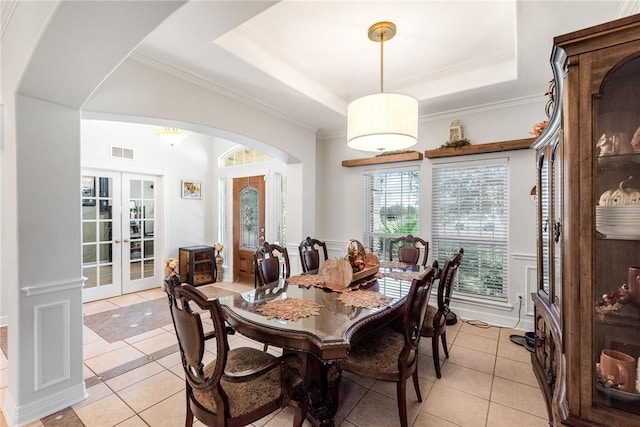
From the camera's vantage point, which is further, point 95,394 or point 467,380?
point 467,380

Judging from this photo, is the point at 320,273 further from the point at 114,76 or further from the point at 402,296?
the point at 114,76

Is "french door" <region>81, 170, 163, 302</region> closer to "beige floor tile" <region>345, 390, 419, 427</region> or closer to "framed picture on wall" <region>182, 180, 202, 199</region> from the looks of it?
"framed picture on wall" <region>182, 180, 202, 199</region>

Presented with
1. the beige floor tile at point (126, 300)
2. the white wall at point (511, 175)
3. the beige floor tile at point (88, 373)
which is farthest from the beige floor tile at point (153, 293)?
the white wall at point (511, 175)

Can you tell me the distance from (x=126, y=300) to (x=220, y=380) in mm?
4043

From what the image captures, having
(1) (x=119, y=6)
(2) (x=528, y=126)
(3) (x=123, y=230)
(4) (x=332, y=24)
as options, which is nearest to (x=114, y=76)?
(1) (x=119, y=6)

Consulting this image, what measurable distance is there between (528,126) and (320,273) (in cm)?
291

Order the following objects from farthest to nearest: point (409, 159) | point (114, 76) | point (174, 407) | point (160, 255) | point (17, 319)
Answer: point (160, 255), point (409, 159), point (114, 76), point (174, 407), point (17, 319)

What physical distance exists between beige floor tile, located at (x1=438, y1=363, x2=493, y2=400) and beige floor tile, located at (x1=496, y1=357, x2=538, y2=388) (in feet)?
0.50

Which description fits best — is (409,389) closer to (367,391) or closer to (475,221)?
(367,391)

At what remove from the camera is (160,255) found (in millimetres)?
5297

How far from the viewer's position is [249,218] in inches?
219

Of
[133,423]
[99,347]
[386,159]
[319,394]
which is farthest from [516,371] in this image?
[99,347]

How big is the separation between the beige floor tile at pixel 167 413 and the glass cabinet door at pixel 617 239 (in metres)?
2.31

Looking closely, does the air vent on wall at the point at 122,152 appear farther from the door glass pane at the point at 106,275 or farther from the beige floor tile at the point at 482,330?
the beige floor tile at the point at 482,330
